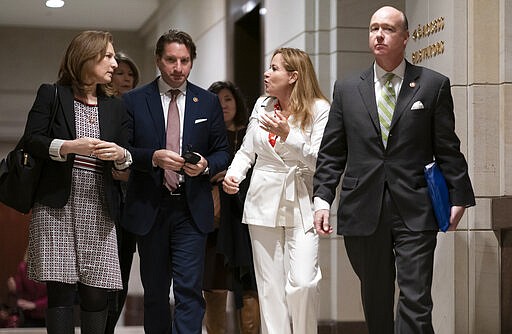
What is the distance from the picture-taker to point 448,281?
8.01 m

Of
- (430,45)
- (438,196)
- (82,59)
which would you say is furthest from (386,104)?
(430,45)

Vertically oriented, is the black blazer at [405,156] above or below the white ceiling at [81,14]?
below

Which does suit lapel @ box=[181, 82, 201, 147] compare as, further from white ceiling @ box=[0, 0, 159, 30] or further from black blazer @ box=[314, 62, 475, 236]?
white ceiling @ box=[0, 0, 159, 30]

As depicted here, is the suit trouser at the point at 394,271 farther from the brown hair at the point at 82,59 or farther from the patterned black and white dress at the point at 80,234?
the brown hair at the point at 82,59

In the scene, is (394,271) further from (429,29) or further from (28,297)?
(28,297)

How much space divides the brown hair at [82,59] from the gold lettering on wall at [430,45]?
272 cm

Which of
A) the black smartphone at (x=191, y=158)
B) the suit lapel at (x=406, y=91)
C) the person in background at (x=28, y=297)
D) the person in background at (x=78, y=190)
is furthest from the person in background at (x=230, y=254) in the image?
the person in background at (x=28, y=297)

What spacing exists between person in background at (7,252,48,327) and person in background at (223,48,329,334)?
403 centimetres

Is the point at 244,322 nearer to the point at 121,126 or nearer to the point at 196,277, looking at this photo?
the point at 196,277

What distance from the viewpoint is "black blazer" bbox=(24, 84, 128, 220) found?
6.41m

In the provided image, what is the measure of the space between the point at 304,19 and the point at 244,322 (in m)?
2.83

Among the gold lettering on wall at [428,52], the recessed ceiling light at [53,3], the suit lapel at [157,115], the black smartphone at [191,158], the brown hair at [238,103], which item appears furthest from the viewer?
the recessed ceiling light at [53,3]

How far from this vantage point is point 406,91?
20.8 ft

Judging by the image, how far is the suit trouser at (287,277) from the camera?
6992 millimetres
